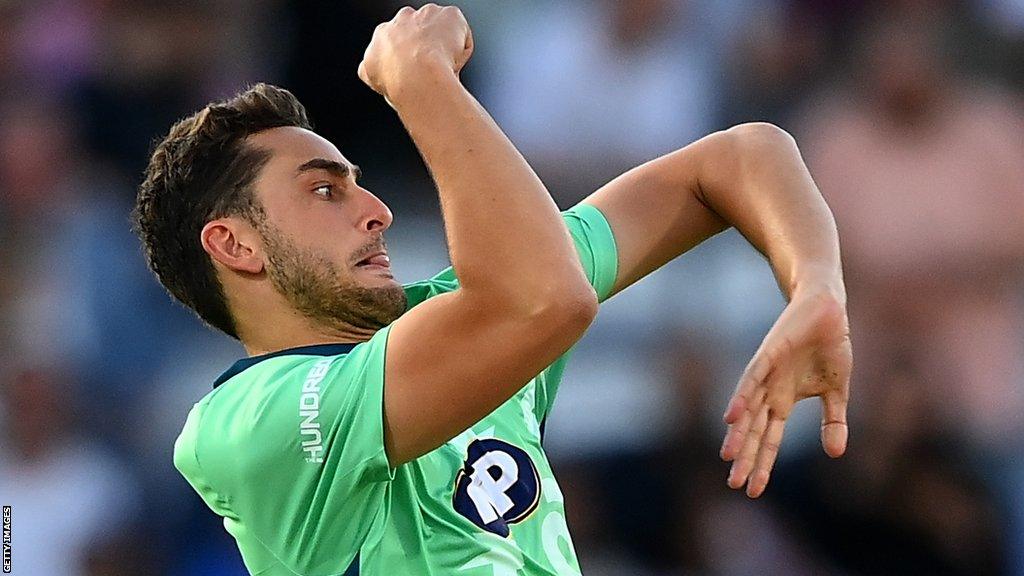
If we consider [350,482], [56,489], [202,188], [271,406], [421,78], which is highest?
[421,78]

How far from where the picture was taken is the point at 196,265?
115 inches

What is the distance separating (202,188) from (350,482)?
799 mm

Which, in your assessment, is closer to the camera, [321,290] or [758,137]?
[321,290]

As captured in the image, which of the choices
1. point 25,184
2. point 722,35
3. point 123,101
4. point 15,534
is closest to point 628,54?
point 722,35

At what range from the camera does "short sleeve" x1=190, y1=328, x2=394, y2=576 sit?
2.39 meters

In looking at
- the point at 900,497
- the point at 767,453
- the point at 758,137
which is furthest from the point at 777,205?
the point at 900,497

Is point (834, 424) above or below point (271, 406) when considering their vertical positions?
below

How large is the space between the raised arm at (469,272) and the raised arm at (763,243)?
326mm

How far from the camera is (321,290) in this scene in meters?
2.74

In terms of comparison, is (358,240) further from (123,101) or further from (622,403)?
(123,101)

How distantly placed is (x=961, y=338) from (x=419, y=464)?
280cm

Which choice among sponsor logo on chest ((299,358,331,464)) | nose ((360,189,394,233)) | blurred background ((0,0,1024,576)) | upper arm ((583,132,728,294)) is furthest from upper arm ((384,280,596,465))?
blurred background ((0,0,1024,576))

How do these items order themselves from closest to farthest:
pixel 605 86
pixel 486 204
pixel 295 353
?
pixel 486 204 → pixel 295 353 → pixel 605 86

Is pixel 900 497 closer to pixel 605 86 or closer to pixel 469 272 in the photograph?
pixel 605 86
